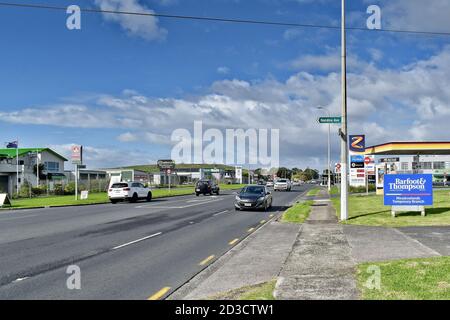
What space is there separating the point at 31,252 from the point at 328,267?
7289mm

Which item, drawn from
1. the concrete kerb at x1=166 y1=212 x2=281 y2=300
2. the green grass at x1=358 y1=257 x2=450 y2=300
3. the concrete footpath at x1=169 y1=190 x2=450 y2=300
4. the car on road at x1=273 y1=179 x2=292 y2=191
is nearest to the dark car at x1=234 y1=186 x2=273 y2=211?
the concrete footpath at x1=169 y1=190 x2=450 y2=300

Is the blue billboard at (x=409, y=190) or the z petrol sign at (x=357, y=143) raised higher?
the z petrol sign at (x=357, y=143)

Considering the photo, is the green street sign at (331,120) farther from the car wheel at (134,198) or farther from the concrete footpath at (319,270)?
the car wheel at (134,198)

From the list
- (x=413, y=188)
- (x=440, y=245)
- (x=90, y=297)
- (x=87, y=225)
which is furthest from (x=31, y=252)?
(x=413, y=188)

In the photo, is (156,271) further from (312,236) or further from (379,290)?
(312,236)

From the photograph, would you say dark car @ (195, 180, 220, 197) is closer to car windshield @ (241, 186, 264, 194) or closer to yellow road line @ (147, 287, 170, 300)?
car windshield @ (241, 186, 264, 194)

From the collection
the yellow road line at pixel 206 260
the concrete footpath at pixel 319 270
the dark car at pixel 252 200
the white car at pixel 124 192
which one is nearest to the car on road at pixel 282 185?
the white car at pixel 124 192

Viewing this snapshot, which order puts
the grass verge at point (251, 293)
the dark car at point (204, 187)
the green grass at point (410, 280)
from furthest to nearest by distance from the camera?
the dark car at point (204, 187) < the grass verge at point (251, 293) < the green grass at point (410, 280)

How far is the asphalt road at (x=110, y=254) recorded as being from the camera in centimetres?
738

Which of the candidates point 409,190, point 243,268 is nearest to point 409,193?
point 409,190

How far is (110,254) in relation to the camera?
10.7m

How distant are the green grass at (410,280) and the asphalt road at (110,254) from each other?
3205 mm

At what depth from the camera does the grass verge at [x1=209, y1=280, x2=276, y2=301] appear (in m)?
6.44

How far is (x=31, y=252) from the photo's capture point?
36.2 ft
